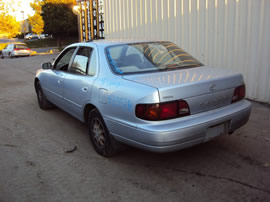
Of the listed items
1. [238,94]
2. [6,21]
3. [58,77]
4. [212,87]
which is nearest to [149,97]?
[212,87]

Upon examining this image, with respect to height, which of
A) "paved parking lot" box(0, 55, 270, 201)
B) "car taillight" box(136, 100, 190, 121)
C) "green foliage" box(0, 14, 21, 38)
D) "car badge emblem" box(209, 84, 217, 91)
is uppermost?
"green foliage" box(0, 14, 21, 38)

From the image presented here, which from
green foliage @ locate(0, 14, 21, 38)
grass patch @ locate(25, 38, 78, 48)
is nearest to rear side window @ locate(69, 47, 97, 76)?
green foliage @ locate(0, 14, 21, 38)

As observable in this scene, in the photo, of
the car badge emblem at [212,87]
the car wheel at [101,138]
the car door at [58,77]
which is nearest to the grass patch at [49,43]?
the car door at [58,77]

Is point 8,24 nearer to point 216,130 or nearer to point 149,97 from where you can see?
point 149,97

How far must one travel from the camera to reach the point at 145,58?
Answer: 13.2 feet

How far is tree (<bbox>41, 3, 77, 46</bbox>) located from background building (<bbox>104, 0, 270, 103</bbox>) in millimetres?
28805

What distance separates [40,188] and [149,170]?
129cm

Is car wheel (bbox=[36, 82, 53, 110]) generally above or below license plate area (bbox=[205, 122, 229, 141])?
below

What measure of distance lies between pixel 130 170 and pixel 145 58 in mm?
1533

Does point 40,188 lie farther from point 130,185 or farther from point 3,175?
point 130,185

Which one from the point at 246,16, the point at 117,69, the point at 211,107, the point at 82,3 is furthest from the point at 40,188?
the point at 82,3

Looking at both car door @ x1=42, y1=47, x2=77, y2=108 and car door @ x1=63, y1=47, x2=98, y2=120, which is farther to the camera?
car door @ x1=42, y1=47, x2=77, y2=108

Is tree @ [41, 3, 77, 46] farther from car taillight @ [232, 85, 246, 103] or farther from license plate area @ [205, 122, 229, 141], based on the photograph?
license plate area @ [205, 122, 229, 141]

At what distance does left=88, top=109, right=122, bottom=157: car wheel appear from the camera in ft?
12.3
